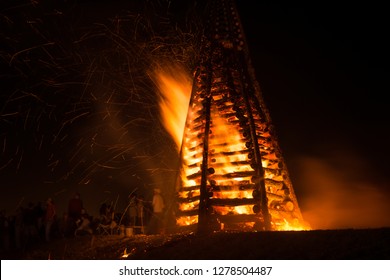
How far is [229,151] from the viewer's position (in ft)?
36.2

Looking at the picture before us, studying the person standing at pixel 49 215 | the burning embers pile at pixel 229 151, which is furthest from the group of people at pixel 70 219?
the burning embers pile at pixel 229 151

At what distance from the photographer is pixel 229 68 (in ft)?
38.3

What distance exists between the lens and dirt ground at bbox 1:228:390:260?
628 centimetres

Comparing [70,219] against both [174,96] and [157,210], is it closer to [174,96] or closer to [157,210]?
[157,210]

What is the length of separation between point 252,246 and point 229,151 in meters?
4.09

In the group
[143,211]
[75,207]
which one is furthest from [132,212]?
[75,207]

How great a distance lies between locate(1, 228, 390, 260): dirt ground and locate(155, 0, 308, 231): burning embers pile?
1611 millimetres

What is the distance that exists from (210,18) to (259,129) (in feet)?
12.0

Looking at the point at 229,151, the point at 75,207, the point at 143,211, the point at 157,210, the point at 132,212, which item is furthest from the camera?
the point at 75,207

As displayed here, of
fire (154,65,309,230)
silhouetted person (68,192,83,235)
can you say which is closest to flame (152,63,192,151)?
fire (154,65,309,230)

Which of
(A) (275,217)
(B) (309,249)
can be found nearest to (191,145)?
(A) (275,217)

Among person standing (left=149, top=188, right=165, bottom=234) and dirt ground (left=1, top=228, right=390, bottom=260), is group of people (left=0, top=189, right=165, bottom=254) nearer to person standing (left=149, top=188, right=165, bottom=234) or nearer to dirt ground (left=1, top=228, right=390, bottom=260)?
person standing (left=149, top=188, right=165, bottom=234)
